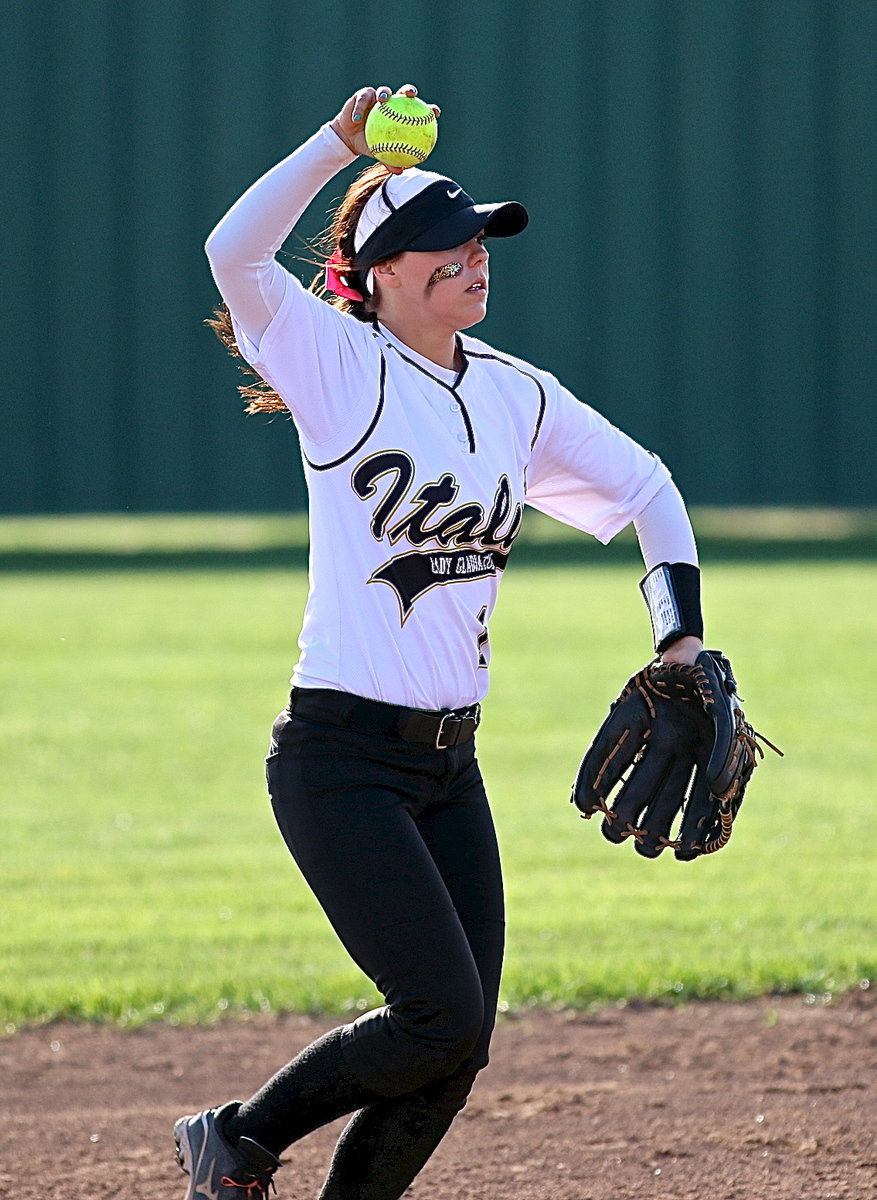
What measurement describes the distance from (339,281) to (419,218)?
250mm

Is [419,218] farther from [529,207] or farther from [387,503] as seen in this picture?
[529,207]

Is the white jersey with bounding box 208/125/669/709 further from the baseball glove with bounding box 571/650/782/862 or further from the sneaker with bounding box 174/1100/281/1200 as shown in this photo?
the sneaker with bounding box 174/1100/281/1200

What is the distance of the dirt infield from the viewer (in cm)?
343

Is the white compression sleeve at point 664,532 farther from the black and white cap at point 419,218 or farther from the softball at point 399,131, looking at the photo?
the softball at point 399,131

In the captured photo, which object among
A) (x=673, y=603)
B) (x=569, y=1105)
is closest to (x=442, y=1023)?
(x=673, y=603)

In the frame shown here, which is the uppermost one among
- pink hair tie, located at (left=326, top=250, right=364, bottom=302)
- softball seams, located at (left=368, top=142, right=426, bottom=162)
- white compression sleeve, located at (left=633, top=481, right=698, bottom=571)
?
softball seams, located at (left=368, top=142, right=426, bottom=162)

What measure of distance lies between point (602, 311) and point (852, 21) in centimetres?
493

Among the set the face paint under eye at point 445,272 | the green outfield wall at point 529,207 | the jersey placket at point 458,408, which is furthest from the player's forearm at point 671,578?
the green outfield wall at point 529,207

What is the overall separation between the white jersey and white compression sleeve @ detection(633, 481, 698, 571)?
43 centimetres

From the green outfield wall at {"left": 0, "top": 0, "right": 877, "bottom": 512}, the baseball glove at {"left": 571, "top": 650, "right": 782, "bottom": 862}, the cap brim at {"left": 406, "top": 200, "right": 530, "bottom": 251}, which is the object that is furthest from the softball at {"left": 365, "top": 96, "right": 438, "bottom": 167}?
the green outfield wall at {"left": 0, "top": 0, "right": 877, "bottom": 512}

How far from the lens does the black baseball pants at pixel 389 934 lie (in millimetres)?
2645

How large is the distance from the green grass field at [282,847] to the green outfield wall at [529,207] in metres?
8.23

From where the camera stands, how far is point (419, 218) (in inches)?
113

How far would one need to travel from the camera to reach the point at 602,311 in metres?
21.8
